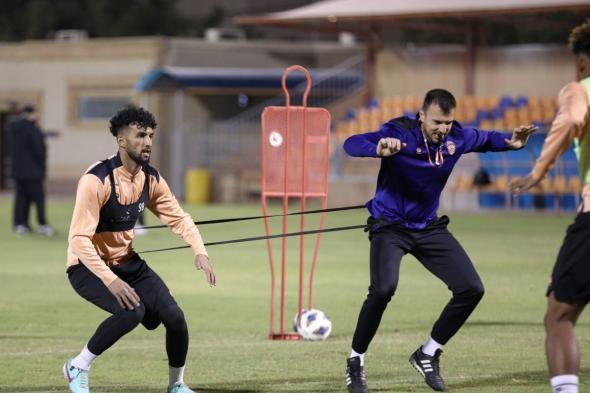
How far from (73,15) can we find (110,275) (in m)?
45.0

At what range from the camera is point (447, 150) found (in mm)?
8602

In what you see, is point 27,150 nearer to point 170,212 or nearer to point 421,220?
point 170,212

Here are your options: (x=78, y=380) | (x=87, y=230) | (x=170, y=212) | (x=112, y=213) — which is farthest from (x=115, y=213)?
(x=78, y=380)

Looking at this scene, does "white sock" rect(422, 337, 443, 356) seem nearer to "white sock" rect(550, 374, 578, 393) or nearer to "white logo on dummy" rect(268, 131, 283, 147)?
"white sock" rect(550, 374, 578, 393)

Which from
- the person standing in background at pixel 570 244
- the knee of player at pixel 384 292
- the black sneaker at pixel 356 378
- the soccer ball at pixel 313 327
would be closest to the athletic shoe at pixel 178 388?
the black sneaker at pixel 356 378

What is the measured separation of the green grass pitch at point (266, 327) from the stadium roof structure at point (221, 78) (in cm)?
1726

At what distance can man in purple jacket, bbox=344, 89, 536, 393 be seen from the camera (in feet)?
27.5

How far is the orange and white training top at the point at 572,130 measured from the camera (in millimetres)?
6594

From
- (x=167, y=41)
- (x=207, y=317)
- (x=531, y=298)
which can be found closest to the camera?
(x=207, y=317)

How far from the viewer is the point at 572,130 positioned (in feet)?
21.6

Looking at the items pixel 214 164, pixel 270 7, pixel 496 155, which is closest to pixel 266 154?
pixel 496 155

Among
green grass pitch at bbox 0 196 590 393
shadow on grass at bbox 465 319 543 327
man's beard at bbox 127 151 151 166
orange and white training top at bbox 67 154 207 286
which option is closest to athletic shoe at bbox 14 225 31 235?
green grass pitch at bbox 0 196 590 393

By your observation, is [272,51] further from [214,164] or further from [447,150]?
[447,150]

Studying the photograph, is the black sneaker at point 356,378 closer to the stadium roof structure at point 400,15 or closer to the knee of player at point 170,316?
the knee of player at point 170,316
